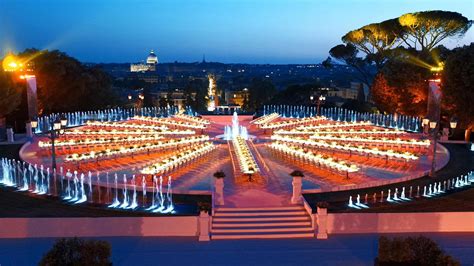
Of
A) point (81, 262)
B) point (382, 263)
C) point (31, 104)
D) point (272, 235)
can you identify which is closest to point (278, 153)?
point (272, 235)

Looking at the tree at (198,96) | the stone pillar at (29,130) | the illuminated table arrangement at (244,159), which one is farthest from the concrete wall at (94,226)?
the tree at (198,96)

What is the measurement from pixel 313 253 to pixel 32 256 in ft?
25.9

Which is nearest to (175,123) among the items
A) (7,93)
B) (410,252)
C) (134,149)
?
(134,149)

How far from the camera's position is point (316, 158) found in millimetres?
21266

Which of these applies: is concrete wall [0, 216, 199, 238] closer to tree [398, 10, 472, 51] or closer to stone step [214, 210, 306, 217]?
stone step [214, 210, 306, 217]

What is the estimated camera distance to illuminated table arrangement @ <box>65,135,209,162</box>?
21.7 metres

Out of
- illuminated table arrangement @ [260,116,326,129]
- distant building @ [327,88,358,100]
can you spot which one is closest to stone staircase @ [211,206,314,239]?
illuminated table arrangement @ [260,116,326,129]

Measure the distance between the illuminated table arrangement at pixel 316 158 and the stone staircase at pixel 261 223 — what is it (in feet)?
14.7

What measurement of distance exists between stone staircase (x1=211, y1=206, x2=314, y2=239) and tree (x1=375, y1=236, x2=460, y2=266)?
386cm

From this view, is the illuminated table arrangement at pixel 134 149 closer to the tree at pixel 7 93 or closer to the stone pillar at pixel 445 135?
the tree at pixel 7 93

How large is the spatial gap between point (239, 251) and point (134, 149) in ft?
38.9

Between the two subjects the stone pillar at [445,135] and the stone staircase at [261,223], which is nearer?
the stone staircase at [261,223]

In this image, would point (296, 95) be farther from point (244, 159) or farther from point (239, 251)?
point (239, 251)

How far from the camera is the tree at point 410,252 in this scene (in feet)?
33.9
